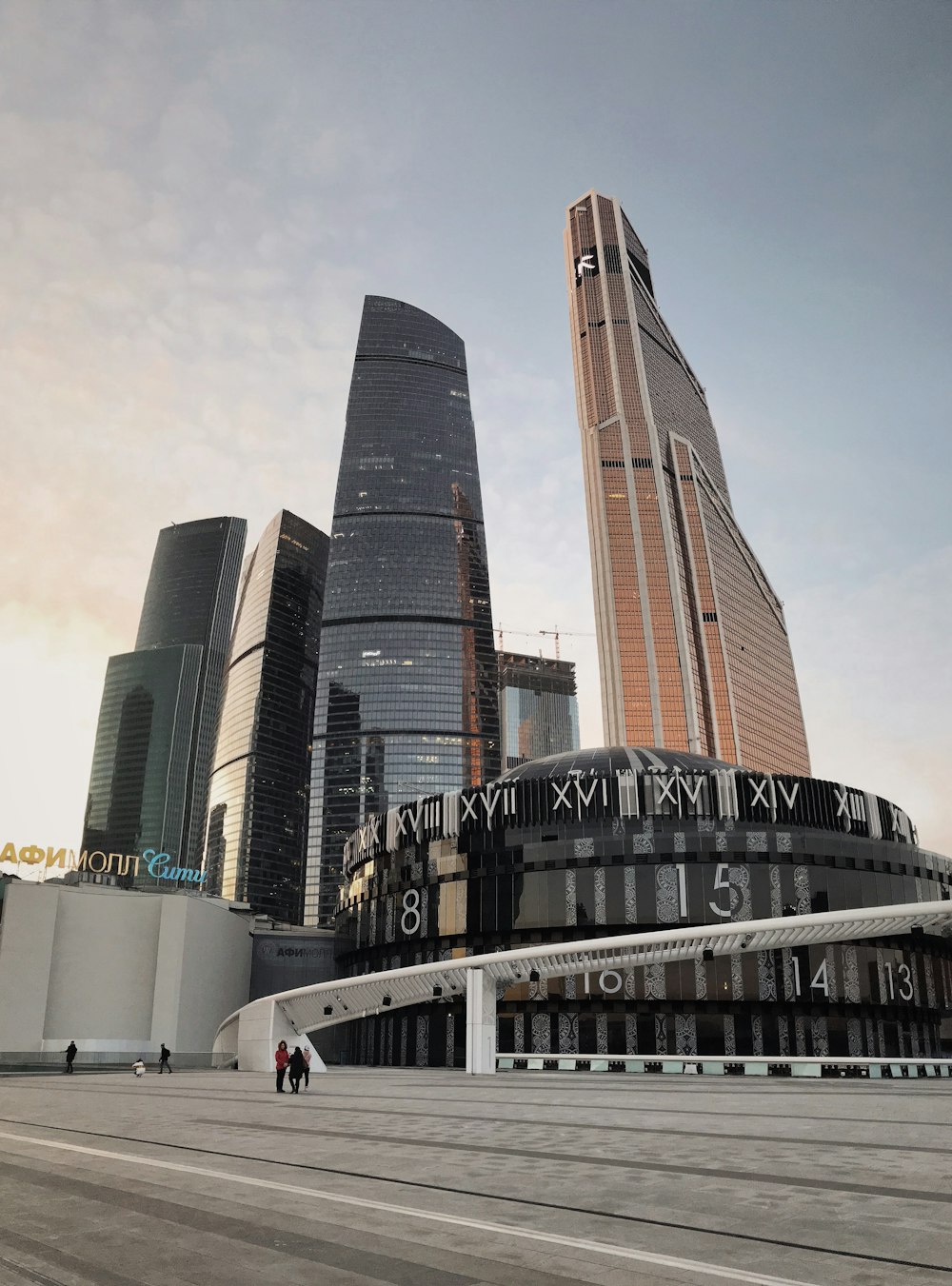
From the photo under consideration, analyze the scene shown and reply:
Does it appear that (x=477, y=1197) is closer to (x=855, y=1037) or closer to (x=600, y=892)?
(x=600, y=892)

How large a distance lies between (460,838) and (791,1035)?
2853 centimetres

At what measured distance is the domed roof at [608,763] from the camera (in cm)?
8450

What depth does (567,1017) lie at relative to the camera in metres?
68.8

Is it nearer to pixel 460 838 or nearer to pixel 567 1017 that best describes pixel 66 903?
pixel 460 838

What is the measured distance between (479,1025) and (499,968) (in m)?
2.88

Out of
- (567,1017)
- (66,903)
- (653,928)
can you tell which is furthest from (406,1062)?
(66,903)

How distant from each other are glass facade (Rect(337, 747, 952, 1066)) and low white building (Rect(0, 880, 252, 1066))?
1675cm

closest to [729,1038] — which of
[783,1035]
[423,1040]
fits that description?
[783,1035]

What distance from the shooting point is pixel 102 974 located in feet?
247

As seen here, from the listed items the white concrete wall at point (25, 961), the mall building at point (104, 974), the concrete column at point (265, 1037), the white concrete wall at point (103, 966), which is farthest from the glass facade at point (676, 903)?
the white concrete wall at point (25, 961)

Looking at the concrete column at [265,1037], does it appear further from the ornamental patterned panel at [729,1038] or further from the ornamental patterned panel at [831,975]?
the ornamental patterned panel at [831,975]

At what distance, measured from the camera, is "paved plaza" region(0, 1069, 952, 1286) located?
9062 millimetres

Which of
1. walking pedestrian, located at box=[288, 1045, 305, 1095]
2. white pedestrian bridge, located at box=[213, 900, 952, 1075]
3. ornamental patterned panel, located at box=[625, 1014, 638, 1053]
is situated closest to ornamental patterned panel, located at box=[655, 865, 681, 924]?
ornamental patterned panel, located at box=[625, 1014, 638, 1053]

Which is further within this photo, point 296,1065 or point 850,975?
point 850,975
